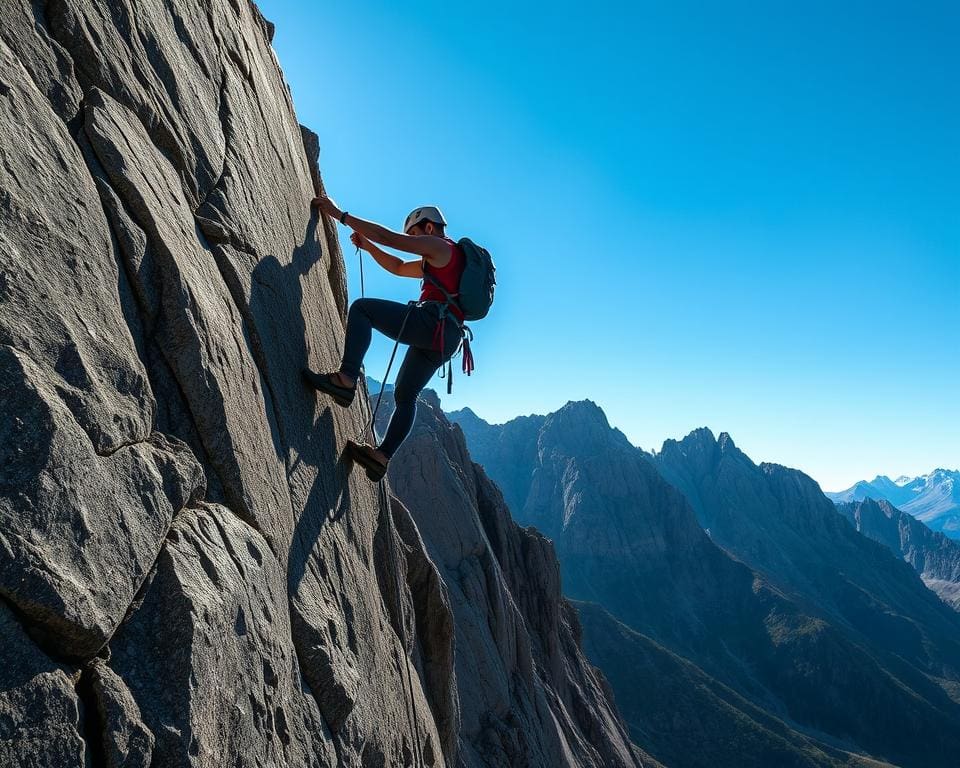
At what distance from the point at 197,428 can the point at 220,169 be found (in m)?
3.04

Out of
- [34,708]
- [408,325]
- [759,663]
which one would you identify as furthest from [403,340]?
[759,663]

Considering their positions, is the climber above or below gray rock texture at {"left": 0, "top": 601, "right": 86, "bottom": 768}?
above

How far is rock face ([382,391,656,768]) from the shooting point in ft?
81.6

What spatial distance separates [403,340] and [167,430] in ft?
11.9

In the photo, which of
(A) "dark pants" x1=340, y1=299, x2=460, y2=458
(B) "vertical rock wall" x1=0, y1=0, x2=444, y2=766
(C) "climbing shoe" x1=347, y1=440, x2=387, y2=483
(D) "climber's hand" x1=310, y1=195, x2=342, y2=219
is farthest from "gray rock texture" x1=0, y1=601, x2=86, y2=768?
(D) "climber's hand" x1=310, y1=195, x2=342, y2=219

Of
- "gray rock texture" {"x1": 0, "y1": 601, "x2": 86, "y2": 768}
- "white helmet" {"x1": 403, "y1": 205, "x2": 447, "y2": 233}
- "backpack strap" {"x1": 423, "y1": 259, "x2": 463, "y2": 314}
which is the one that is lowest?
"gray rock texture" {"x1": 0, "y1": 601, "x2": 86, "y2": 768}

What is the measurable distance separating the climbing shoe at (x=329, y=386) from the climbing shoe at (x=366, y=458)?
74 cm

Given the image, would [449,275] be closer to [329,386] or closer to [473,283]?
[473,283]

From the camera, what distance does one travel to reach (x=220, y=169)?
688cm

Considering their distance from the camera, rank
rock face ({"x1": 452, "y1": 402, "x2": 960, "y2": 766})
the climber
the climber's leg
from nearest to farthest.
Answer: the climber, the climber's leg, rock face ({"x1": 452, "y1": 402, "x2": 960, "y2": 766})

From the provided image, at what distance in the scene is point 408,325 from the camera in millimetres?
8141

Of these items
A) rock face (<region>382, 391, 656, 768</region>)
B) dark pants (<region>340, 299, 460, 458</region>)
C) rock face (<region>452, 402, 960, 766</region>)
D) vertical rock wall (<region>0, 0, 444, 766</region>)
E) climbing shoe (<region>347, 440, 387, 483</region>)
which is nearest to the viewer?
vertical rock wall (<region>0, 0, 444, 766</region>)

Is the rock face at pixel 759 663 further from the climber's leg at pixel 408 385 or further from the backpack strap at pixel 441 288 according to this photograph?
the backpack strap at pixel 441 288

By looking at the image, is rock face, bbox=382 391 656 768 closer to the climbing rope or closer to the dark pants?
the climbing rope
